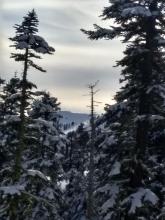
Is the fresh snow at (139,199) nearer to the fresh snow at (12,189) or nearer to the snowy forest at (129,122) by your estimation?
the snowy forest at (129,122)

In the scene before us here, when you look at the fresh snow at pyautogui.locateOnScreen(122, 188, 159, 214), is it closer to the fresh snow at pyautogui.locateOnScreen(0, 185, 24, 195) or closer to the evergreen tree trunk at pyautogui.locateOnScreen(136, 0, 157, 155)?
the evergreen tree trunk at pyautogui.locateOnScreen(136, 0, 157, 155)

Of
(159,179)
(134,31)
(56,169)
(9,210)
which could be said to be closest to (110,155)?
(159,179)

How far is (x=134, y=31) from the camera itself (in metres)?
18.6

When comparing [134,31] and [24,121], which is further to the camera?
[24,121]

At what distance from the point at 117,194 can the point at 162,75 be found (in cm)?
473

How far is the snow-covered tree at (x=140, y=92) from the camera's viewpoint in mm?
17297

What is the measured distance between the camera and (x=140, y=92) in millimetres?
18156

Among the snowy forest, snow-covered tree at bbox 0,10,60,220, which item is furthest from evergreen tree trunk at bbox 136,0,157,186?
snow-covered tree at bbox 0,10,60,220

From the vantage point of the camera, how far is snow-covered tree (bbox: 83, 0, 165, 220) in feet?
56.7

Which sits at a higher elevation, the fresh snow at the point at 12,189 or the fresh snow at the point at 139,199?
the fresh snow at the point at 139,199

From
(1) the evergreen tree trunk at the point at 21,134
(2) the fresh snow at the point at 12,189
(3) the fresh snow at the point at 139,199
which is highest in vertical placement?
(1) the evergreen tree trunk at the point at 21,134

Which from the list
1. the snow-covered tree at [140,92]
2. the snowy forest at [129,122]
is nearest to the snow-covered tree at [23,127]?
the snowy forest at [129,122]

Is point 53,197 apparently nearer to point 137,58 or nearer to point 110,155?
point 110,155

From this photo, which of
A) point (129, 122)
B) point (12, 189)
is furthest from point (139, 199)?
point (12, 189)
